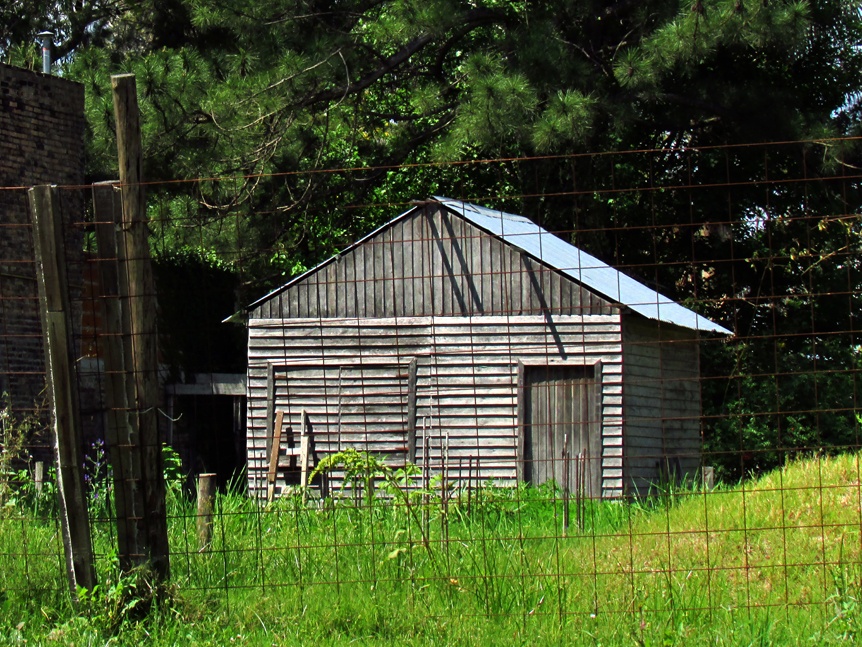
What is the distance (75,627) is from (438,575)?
1.84 metres

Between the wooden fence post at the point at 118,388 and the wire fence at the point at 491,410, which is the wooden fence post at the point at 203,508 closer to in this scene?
the wire fence at the point at 491,410

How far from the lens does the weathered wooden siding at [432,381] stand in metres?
15.5

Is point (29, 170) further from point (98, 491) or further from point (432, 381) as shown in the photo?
point (98, 491)

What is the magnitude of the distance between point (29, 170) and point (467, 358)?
7035mm

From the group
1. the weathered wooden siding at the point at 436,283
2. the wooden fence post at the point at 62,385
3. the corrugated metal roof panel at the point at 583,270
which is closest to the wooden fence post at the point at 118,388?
the wooden fence post at the point at 62,385

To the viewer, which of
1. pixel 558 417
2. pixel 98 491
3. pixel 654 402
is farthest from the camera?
pixel 654 402

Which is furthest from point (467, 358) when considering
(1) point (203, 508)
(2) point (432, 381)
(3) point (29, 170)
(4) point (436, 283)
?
(1) point (203, 508)

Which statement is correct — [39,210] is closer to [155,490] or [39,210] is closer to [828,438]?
[155,490]

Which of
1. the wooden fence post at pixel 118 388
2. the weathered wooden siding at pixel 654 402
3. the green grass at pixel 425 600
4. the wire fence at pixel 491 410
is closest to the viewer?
the green grass at pixel 425 600

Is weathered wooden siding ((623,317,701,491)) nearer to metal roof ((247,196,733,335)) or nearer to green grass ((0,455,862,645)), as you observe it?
metal roof ((247,196,733,335))

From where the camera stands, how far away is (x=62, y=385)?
18.2ft

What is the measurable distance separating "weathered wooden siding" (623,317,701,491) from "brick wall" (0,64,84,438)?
797 cm

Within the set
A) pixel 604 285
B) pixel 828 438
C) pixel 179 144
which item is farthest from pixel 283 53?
pixel 828 438

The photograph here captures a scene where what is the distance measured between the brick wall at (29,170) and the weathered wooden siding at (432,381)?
3.16 meters
